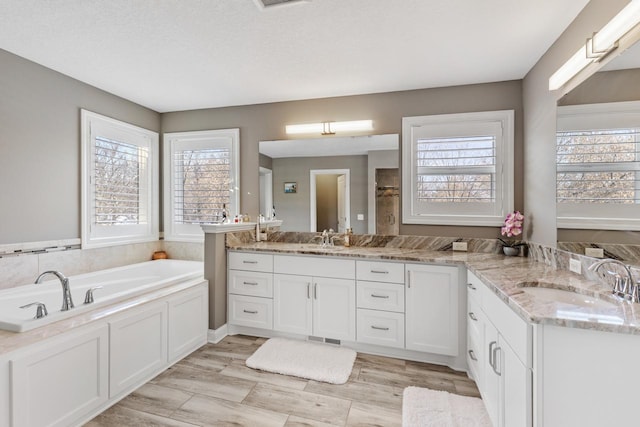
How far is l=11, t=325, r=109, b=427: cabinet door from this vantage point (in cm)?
145

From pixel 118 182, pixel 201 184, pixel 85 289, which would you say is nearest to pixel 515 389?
pixel 85 289

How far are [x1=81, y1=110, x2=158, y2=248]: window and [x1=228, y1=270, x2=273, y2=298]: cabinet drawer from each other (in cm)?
137

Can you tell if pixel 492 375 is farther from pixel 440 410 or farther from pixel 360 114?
pixel 360 114

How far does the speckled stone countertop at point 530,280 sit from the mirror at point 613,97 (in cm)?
20

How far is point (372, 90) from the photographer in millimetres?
3008

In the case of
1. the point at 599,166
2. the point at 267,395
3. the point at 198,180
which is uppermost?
the point at 198,180

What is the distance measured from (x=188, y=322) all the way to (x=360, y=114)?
2605mm

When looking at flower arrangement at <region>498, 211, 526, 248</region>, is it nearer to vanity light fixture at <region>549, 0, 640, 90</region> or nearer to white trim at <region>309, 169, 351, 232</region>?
vanity light fixture at <region>549, 0, 640, 90</region>

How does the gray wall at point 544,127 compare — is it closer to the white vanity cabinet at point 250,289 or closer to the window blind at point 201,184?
the white vanity cabinet at point 250,289

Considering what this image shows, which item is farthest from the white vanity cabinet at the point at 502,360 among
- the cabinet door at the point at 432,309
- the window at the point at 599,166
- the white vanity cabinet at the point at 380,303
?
the window at the point at 599,166

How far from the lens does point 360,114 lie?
10.3ft

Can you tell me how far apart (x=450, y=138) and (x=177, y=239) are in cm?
334

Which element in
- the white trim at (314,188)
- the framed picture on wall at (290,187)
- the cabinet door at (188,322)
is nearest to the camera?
the cabinet door at (188,322)

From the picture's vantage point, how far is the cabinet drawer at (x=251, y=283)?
2.89m
